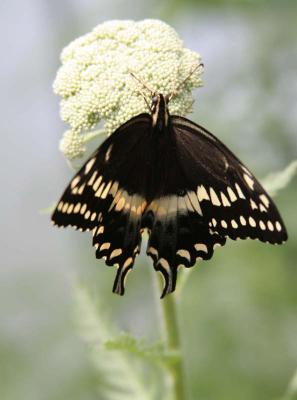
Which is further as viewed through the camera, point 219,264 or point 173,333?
point 219,264

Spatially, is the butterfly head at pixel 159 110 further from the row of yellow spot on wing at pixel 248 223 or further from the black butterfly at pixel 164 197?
the row of yellow spot on wing at pixel 248 223

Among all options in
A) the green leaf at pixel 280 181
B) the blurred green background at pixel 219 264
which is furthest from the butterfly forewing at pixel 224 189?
A: the blurred green background at pixel 219 264

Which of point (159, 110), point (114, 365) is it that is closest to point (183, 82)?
point (159, 110)

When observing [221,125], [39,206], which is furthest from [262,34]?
[39,206]

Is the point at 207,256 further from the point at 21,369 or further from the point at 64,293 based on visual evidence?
the point at 64,293

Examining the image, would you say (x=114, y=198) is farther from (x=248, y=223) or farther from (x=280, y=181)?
(x=280, y=181)

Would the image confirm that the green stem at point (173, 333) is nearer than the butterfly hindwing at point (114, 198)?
No
